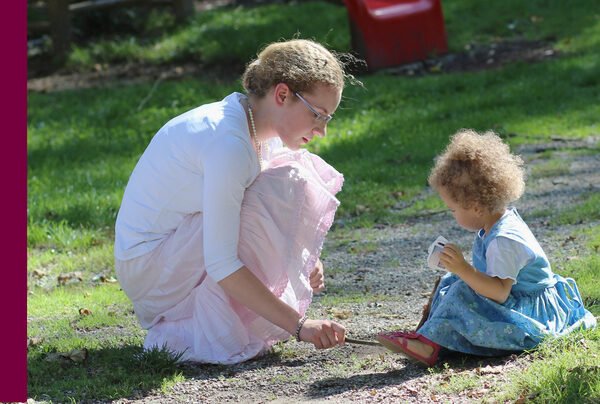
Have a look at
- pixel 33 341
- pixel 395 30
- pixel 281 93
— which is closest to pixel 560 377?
pixel 281 93

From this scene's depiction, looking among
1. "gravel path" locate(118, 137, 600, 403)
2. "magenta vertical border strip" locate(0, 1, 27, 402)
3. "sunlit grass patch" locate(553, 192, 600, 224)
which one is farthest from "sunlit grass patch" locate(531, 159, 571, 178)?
"magenta vertical border strip" locate(0, 1, 27, 402)

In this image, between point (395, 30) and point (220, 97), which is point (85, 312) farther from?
point (395, 30)

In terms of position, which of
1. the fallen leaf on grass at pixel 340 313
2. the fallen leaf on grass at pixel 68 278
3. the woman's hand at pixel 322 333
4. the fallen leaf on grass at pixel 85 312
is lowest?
the fallen leaf on grass at pixel 68 278

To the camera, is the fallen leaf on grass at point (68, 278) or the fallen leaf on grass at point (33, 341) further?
the fallen leaf on grass at point (68, 278)

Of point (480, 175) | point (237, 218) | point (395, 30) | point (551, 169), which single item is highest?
point (480, 175)

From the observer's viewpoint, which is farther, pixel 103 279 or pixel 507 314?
pixel 103 279

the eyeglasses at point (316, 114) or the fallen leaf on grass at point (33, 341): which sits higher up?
the eyeglasses at point (316, 114)

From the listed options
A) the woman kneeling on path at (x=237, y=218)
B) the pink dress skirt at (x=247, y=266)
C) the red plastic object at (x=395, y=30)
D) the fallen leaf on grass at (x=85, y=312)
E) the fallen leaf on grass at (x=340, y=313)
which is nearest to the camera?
the woman kneeling on path at (x=237, y=218)

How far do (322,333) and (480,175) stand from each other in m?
0.80

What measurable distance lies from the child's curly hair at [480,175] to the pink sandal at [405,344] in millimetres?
509

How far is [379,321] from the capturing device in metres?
3.63

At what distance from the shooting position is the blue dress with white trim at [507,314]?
9.82 feet

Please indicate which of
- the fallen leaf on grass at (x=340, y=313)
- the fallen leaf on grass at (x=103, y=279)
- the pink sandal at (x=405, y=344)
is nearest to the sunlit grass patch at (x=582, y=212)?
the fallen leaf on grass at (x=340, y=313)

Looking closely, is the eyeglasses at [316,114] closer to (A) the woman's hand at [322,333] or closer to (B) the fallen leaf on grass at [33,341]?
(A) the woman's hand at [322,333]
